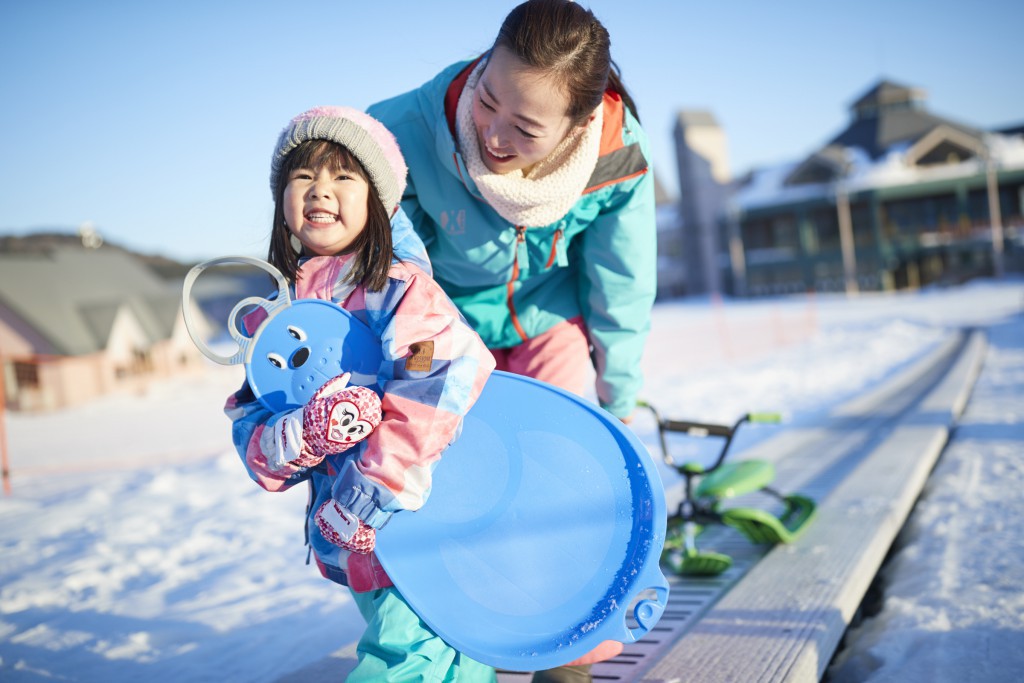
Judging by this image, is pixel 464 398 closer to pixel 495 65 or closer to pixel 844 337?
pixel 495 65

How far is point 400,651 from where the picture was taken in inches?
62.5

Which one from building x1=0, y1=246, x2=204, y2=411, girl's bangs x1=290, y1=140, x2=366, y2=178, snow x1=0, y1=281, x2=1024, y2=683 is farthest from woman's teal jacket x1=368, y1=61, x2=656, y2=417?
building x1=0, y1=246, x2=204, y2=411

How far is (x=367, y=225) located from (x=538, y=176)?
1.48 ft

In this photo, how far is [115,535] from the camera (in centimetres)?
442

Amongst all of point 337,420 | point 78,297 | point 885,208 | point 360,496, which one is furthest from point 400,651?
point 885,208

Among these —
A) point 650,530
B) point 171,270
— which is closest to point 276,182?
point 650,530

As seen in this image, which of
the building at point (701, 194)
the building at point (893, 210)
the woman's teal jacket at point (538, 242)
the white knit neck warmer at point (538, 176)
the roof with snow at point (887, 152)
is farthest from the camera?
the building at point (701, 194)

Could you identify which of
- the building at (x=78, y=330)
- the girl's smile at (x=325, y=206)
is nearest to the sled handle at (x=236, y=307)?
the girl's smile at (x=325, y=206)

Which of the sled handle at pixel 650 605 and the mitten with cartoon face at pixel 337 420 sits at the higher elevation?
the mitten with cartoon face at pixel 337 420

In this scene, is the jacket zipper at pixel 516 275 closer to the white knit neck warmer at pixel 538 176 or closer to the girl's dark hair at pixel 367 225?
the white knit neck warmer at pixel 538 176

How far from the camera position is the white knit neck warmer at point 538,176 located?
5.99 feet

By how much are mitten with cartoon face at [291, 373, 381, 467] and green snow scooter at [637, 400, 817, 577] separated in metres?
1.78

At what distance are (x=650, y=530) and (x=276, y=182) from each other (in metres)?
1.19

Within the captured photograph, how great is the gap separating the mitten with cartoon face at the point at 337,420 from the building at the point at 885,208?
105 feet
